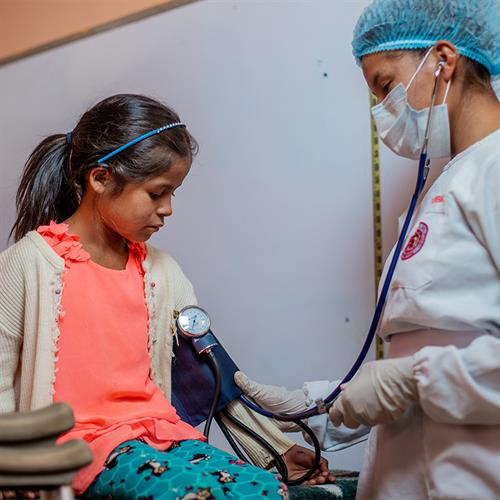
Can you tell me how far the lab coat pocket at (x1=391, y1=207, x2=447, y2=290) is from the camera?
48.9 inches

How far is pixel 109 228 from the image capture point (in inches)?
63.7

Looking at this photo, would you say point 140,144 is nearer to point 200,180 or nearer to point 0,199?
point 200,180

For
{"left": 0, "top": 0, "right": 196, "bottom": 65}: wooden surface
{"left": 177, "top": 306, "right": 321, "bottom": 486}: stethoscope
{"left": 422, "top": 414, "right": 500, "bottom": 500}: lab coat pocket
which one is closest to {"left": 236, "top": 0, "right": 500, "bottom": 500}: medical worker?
{"left": 422, "top": 414, "right": 500, "bottom": 500}: lab coat pocket

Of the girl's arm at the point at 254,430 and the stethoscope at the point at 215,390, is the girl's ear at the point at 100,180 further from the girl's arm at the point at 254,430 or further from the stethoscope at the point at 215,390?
the girl's arm at the point at 254,430

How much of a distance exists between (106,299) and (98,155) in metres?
0.32

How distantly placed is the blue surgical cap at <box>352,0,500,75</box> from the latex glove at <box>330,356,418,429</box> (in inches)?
23.9

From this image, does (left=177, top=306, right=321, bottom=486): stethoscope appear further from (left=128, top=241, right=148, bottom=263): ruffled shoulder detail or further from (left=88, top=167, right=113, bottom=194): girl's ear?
(left=88, top=167, right=113, bottom=194): girl's ear

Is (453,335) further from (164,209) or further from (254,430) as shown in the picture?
(164,209)

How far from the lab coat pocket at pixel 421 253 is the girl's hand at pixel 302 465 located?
0.51m

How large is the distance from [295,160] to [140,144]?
601 mm

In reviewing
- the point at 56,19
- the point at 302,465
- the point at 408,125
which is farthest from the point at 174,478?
Answer: the point at 56,19

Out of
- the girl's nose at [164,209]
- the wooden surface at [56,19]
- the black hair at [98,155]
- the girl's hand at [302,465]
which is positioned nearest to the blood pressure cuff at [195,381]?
the girl's hand at [302,465]

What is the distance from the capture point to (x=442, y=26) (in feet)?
4.43

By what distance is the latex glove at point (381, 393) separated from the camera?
3.96 feet
